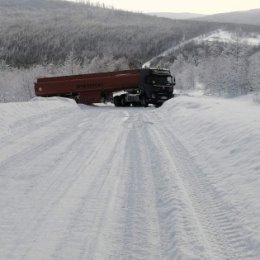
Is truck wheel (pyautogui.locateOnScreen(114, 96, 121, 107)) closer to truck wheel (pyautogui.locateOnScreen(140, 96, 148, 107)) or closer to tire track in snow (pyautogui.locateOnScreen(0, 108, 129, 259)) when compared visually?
truck wheel (pyautogui.locateOnScreen(140, 96, 148, 107))

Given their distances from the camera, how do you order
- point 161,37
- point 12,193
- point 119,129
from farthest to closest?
point 161,37, point 119,129, point 12,193

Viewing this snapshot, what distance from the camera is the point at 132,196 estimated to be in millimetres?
6480

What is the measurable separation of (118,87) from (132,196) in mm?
28845

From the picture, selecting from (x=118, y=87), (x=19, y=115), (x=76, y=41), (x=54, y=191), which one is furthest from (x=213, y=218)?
(x=76, y=41)

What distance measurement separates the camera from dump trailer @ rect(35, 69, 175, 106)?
109 ft

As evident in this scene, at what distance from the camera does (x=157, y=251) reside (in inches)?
178

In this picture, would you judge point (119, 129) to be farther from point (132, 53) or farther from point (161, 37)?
point (161, 37)

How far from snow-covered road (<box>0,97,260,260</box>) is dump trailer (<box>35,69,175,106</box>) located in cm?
2094

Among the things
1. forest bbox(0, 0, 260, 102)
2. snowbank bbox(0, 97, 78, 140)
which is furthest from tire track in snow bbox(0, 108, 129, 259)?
forest bbox(0, 0, 260, 102)

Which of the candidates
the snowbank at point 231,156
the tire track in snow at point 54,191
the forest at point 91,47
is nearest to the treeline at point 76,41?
the forest at point 91,47

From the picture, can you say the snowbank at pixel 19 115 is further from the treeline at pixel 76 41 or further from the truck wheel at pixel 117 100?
Result: the treeline at pixel 76 41

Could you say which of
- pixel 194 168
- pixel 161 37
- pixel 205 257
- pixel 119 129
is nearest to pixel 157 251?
pixel 205 257

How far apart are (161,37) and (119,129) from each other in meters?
156

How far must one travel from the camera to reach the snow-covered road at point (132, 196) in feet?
15.2
